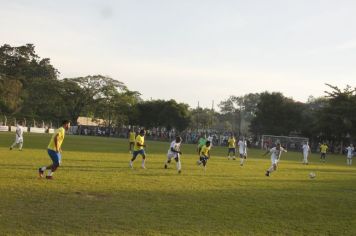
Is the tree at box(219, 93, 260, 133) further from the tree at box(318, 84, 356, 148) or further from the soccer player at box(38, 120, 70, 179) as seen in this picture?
the soccer player at box(38, 120, 70, 179)

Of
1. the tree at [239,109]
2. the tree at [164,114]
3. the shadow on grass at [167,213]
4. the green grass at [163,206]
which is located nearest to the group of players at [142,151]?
the green grass at [163,206]

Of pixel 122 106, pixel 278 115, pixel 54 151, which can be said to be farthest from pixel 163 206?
pixel 122 106

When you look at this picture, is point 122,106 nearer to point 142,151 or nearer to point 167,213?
point 142,151

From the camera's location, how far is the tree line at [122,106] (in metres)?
72.0

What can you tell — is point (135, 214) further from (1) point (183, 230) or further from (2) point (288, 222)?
(2) point (288, 222)

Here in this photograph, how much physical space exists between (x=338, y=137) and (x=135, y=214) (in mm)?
66126

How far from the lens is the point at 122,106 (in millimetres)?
88000

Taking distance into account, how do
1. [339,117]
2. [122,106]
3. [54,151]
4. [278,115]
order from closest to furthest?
[54,151], [339,117], [278,115], [122,106]

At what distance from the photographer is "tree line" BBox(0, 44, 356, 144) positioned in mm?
72000

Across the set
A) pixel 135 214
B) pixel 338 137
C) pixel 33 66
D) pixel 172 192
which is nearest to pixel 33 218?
pixel 135 214

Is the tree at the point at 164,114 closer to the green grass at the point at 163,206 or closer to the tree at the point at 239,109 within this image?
the tree at the point at 239,109

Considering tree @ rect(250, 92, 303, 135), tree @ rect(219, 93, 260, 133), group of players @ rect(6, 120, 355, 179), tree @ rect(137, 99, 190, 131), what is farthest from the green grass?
tree @ rect(219, 93, 260, 133)

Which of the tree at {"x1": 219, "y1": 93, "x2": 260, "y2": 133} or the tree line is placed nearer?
the tree line

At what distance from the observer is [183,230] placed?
9391mm
